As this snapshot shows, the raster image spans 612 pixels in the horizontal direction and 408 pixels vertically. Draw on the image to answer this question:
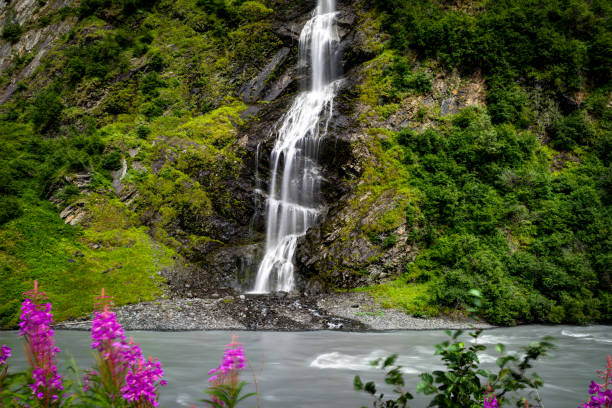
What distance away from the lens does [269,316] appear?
1242 centimetres

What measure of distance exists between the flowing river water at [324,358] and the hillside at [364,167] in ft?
7.89

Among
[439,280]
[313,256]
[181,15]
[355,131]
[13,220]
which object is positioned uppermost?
[181,15]

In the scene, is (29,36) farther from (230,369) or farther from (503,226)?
(230,369)

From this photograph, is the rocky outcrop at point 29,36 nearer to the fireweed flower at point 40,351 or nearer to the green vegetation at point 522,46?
the green vegetation at point 522,46

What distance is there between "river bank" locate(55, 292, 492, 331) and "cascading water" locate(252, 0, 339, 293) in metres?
2.54

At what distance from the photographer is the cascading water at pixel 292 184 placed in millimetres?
16812

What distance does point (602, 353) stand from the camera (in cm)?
888

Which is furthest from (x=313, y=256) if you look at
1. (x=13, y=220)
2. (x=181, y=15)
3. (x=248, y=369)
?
(x=181, y=15)

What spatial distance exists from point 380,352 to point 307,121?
594 inches

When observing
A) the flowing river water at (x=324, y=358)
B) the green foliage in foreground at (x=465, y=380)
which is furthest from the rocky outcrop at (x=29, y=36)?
the green foliage in foreground at (x=465, y=380)

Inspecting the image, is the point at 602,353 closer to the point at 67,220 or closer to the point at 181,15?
the point at 67,220

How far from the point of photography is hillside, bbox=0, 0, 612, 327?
14.3 m

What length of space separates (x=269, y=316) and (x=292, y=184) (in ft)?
28.6

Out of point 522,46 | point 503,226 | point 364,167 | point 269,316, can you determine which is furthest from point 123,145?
point 522,46
